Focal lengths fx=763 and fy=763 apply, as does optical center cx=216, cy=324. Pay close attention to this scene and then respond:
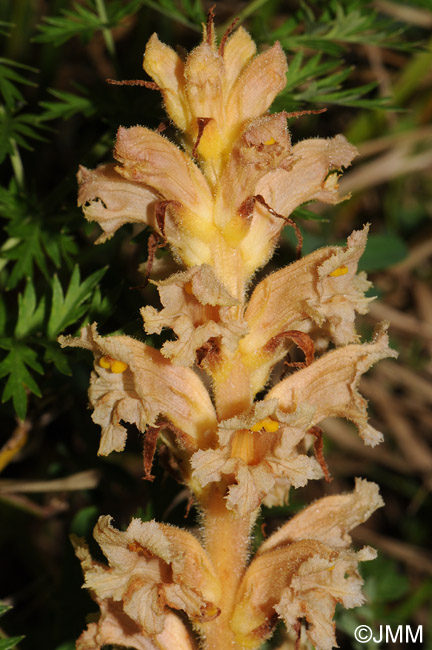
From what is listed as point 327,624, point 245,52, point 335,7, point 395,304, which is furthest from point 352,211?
point 327,624

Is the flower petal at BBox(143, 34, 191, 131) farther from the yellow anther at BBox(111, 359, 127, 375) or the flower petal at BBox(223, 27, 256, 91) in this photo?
the yellow anther at BBox(111, 359, 127, 375)

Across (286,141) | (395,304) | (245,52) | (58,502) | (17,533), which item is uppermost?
(245,52)

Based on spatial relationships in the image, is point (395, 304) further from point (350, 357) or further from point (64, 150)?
point (350, 357)

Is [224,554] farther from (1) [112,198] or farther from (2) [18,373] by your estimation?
(1) [112,198]

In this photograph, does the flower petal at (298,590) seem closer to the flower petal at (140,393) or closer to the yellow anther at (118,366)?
the flower petal at (140,393)

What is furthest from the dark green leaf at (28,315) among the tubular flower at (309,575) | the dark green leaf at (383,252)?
the dark green leaf at (383,252)

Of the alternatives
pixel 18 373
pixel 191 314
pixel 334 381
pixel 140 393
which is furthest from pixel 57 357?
pixel 334 381
